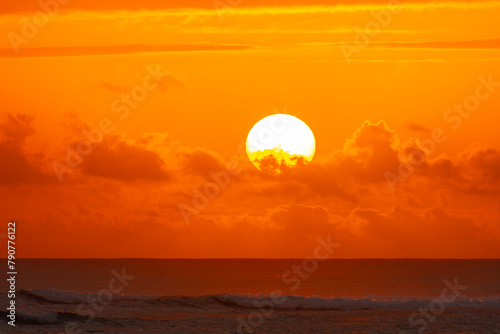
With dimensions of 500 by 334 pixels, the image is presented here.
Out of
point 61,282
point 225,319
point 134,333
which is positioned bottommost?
point 134,333

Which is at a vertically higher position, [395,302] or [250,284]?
[250,284]

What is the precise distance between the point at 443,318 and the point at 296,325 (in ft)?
35.2

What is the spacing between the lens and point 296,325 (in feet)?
185

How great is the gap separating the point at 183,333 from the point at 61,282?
7245 centimetres

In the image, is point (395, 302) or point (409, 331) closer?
point (409, 331)

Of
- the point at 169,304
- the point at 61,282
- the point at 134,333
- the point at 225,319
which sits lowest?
the point at 134,333

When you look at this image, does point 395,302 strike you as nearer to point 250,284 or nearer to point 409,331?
point 409,331

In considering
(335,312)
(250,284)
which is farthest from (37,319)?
(250,284)

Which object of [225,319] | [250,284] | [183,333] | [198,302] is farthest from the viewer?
[250,284]

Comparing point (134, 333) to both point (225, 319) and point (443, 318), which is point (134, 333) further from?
point (443, 318)

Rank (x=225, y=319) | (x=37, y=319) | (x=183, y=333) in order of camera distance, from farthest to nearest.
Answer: (x=225, y=319), (x=37, y=319), (x=183, y=333)

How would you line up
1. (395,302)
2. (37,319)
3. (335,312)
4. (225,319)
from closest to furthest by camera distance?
(37,319)
(225,319)
(335,312)
(395,302)

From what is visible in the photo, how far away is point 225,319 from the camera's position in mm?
58812

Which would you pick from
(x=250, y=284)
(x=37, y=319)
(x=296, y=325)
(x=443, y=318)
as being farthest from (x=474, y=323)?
(x=250, y=284)
